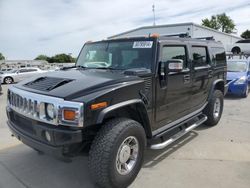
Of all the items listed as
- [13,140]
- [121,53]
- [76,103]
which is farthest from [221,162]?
[13,140]

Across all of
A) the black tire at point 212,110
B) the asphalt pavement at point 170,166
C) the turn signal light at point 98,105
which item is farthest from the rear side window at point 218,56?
the turn signal light at point 98,105

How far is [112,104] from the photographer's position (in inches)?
112

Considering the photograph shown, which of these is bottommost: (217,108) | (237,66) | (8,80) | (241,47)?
(8,80)

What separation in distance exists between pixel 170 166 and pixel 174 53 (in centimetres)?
178

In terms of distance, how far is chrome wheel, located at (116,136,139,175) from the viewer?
3.02m

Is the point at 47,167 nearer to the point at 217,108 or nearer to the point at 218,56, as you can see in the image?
the point at 217,108

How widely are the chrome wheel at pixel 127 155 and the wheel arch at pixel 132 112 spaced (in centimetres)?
31

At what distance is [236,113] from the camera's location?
6.91m

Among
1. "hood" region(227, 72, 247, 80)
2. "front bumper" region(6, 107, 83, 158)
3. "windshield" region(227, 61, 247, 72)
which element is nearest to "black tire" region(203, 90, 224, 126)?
"front bumper" region(6, 107, 83, 158)

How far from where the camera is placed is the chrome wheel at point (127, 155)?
3015 millimetres

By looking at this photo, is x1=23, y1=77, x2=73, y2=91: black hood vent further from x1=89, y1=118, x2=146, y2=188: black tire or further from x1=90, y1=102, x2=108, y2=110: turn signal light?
x1=89, y1=118, x2=146, y2=188: black tire

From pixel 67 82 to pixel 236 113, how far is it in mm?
5485

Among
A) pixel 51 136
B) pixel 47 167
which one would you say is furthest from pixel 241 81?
pixel 51 136

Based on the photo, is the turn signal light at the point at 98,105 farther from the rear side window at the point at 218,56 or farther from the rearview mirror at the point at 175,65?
the rear side window at the point at 218,56
